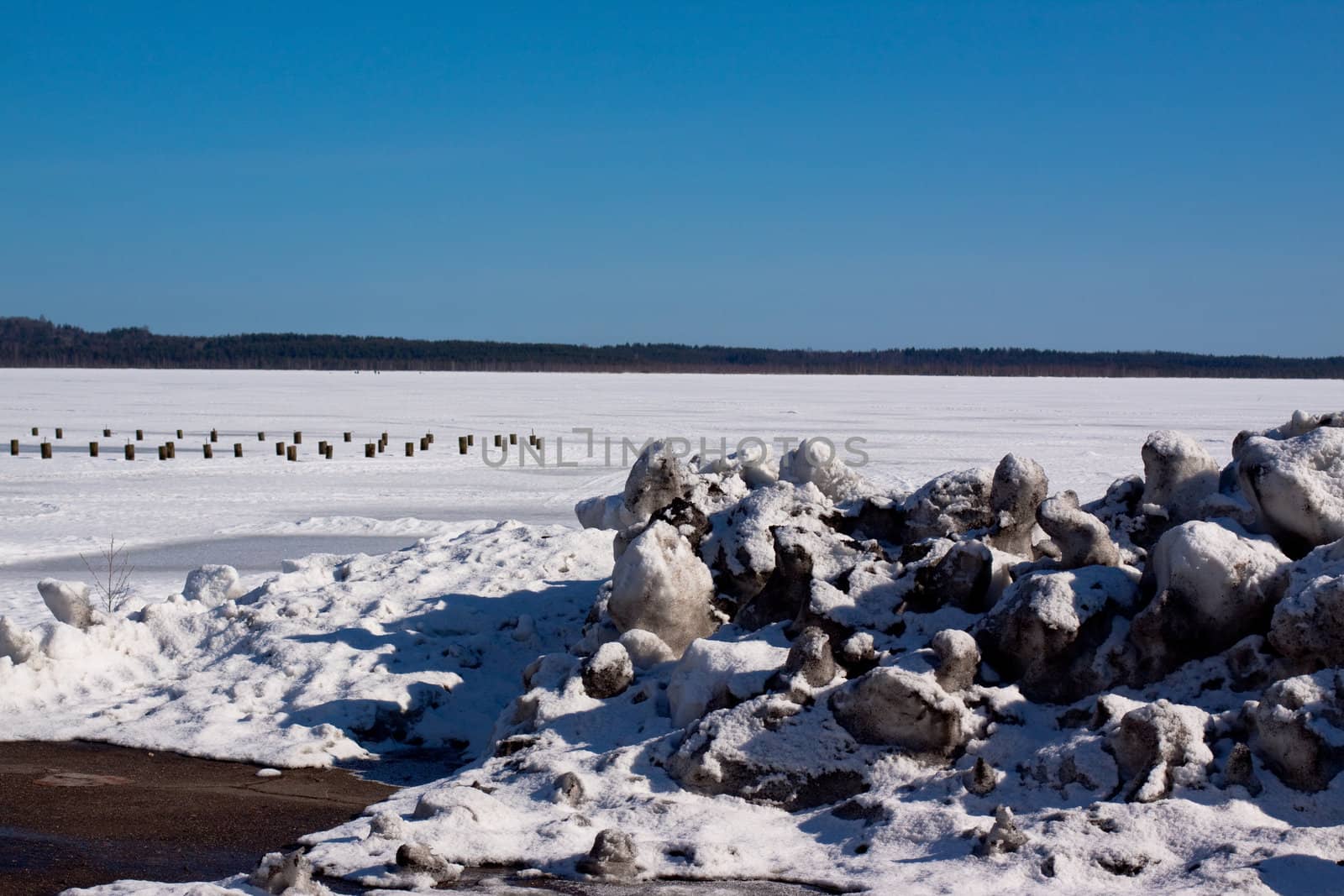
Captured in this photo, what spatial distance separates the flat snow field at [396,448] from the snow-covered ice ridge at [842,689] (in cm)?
369

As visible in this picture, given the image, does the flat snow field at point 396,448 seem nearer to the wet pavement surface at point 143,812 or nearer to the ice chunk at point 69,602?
the ice chunk at point 69,602

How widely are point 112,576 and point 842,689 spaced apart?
900cm

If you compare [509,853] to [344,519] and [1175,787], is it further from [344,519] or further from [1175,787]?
[344,519]

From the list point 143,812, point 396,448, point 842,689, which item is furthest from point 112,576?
point 396,448

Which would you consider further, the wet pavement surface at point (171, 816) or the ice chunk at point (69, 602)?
the ice chunk at point (69, 602)

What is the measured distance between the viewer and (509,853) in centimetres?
519

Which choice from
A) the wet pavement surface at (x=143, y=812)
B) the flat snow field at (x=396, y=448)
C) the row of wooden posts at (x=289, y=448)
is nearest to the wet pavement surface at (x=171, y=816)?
the wet pavement surface at (x=143, y=812)

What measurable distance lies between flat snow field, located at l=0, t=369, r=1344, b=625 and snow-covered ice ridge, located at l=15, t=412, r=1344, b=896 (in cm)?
369

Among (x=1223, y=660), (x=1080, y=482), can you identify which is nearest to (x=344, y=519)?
(x=1080, y=482)

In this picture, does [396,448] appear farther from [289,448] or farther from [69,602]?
[69,602]

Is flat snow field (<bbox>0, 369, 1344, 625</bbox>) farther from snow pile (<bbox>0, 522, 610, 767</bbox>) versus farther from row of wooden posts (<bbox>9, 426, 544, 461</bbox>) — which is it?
snow pile (<bbox>0, 522, 610, 767</bbox>)

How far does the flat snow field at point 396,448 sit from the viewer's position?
16.3m

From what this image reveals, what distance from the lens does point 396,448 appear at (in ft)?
99.6

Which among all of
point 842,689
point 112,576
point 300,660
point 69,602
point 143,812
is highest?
point 842,689
